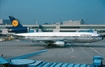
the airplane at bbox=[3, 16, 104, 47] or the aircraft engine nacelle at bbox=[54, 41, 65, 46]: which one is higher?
the airplane at bbox=[3, 16, 104, 47]

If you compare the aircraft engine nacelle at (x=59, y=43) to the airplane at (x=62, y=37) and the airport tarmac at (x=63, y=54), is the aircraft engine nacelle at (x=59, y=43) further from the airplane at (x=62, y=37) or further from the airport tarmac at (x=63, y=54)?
the airport tarmac at (x=63, y=54)

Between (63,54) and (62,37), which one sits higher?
(62,37)

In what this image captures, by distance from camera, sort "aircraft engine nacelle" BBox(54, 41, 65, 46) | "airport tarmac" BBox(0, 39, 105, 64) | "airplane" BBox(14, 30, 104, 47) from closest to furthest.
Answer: "airport tarmac" BBox(0, 39, 105, 64)
"aircraft engine nacelle" BBox(54, 41, 65, 46)
"airplane" BBox(14, 30, 104, 47)

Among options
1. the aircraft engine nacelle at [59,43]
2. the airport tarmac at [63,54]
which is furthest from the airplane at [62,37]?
the airport tarmac at [63,54]

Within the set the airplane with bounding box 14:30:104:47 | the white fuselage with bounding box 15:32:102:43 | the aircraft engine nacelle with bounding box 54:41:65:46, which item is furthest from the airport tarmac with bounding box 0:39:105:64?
the white fuselage with bounding box 15:32:102:43

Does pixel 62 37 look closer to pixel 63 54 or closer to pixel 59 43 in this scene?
pixel 59 43

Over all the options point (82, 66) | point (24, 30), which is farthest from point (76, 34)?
point (82, 66)

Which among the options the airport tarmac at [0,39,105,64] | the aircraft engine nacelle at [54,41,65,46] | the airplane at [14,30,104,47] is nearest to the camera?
the airport tarmac at [0,39,105,64]

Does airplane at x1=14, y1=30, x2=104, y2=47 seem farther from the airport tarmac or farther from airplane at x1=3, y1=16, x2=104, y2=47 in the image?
the airport tarmac

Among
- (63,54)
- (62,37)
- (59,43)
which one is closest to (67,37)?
(62,37)

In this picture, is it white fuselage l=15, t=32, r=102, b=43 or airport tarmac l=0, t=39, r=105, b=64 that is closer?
airport tarmac l=0, t=39, r=105, b=64

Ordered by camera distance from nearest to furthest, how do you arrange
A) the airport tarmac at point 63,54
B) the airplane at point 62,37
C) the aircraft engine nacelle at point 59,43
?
1. the airport tarmac at point 63,54
2. the aircraft engine nacelle at point 59,43
3. the airplane at point 62,37

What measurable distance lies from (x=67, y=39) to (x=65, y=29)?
78.0 metres

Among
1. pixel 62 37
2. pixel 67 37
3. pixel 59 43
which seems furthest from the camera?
pixel 62 37
